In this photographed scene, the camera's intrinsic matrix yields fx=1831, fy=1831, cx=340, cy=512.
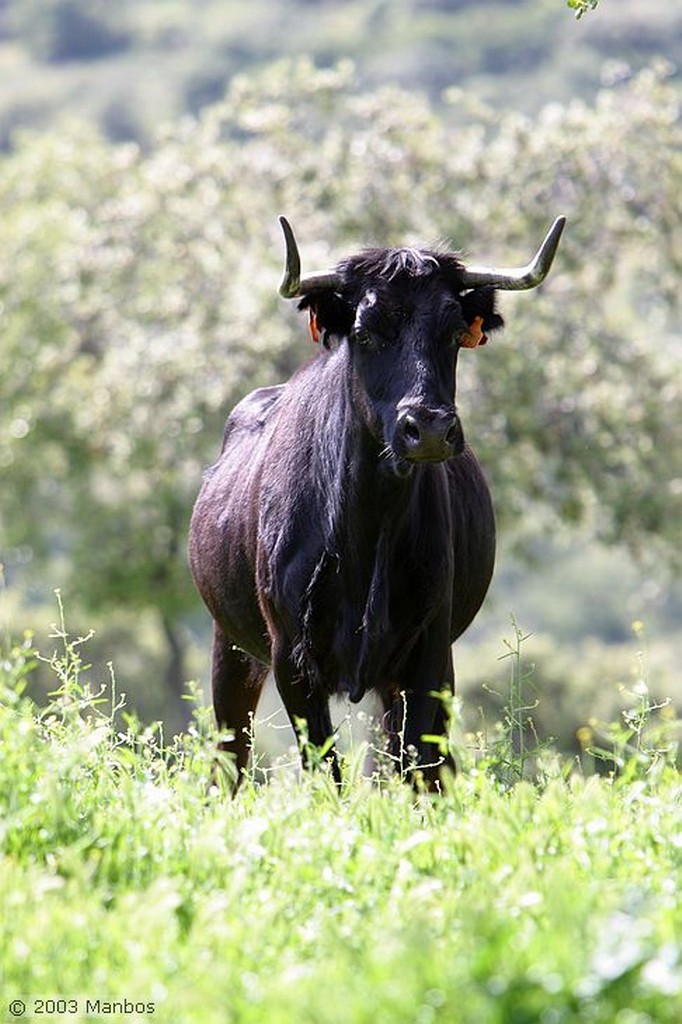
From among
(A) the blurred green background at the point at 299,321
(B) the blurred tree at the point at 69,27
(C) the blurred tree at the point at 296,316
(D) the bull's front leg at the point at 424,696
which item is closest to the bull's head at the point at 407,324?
(D) the bull's front leg at the point at 424,696

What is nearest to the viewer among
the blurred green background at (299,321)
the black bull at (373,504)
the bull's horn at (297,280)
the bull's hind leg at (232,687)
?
the black bull at (373,504)

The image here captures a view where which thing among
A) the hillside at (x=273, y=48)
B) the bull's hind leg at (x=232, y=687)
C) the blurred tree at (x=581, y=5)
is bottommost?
the bull's hind leg at (x=232, y=687)

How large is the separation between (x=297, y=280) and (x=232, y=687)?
2.85m

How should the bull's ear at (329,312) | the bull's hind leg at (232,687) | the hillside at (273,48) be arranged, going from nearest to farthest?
the bull's ear at (329,312), the bull's hind leg at (232,687), the hillside at (273,48)

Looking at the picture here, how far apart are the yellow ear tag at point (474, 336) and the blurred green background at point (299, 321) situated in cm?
1793

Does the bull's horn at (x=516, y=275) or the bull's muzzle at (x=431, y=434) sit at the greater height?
the bull's horn at (x=516, y=275)

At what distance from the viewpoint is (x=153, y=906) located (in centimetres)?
468

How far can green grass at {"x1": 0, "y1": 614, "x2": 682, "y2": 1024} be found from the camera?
3977 mm

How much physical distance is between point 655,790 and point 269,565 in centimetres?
243

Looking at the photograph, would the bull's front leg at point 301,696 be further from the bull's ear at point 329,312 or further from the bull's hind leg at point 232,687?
the bull's hind leg at point 232,687

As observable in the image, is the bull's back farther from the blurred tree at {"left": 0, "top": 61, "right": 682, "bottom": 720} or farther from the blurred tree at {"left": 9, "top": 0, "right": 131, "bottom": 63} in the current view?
the blurred tree at {"left": 9, "top": 0, "right": 131, "bottom": 63}

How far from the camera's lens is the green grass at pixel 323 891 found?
13.0 feet

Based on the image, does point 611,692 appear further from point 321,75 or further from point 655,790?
point 655,790

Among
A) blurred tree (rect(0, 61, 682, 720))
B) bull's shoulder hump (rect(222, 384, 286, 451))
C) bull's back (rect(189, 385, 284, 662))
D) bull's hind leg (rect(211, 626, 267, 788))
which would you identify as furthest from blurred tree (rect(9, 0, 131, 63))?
bull's hind leg (rect(211, 626, 267, 788))
